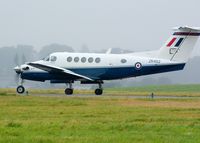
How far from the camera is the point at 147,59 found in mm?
54844

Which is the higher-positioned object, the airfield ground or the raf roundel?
the raf roundel

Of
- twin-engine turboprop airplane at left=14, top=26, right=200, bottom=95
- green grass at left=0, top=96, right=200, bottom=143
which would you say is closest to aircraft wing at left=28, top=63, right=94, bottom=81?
twin-engine turboprop airplane at left=14, top=26, right=200, bottom=95

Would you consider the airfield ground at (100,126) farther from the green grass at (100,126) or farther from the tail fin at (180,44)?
the tail fin at (180,44)

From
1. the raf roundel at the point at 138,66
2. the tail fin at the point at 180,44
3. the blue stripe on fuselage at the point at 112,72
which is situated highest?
the tail fin at the point at 180,44

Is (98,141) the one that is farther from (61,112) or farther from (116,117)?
(61,112)

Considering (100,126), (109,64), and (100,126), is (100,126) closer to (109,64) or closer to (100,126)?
(100,126)

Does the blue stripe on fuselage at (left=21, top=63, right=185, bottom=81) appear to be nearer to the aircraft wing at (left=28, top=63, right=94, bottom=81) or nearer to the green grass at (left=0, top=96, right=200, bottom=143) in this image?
the aircraft wing at (left=28, top=63, right=94, bottom=81)

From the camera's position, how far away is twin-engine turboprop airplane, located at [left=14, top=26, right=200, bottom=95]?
5475cm

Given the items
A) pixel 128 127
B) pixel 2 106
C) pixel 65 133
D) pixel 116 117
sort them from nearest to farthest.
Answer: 1. pixel 65 133
2. pixel 128 127
3. pixel 116 117
4. pixel 2 106

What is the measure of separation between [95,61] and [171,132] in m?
33.0

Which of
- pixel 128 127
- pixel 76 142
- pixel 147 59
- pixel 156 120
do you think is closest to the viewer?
pixel 76 142

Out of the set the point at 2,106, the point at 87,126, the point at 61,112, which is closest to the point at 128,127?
the point at 87,126

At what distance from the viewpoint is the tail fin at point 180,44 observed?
182ft

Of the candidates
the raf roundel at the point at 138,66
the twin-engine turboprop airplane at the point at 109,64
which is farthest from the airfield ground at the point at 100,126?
the twin-engine turboprop airplane at the point at 109,64
